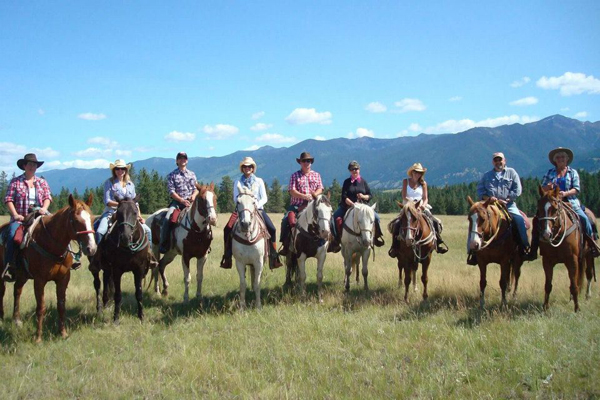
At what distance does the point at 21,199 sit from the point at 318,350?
20.9ft

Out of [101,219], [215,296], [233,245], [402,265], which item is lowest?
[215,296]

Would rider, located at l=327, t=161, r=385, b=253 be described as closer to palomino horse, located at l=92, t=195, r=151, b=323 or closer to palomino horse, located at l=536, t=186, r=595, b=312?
palomino horse, located at l=536, t=186, r=595, b=312

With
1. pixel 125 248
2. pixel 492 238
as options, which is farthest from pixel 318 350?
pixel 125 248

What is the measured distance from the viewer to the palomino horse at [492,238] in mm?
8195

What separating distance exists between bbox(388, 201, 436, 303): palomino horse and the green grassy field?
89 cm

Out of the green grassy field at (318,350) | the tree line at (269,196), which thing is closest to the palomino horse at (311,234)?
the green grassy field at (318,350)

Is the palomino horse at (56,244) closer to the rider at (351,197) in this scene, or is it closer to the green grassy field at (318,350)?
the green grassy field at (318,350)

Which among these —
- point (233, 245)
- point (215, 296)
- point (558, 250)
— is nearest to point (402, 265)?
point (558, 250)

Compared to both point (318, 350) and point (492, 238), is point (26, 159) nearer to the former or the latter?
point (318, 350)

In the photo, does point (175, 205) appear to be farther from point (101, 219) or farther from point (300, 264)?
point (300, 264)

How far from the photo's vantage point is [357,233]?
1067cm

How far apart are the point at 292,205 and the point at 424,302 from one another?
13.2ft

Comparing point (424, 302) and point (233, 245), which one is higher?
point (233, 245)

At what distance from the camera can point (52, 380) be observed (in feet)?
19.5
